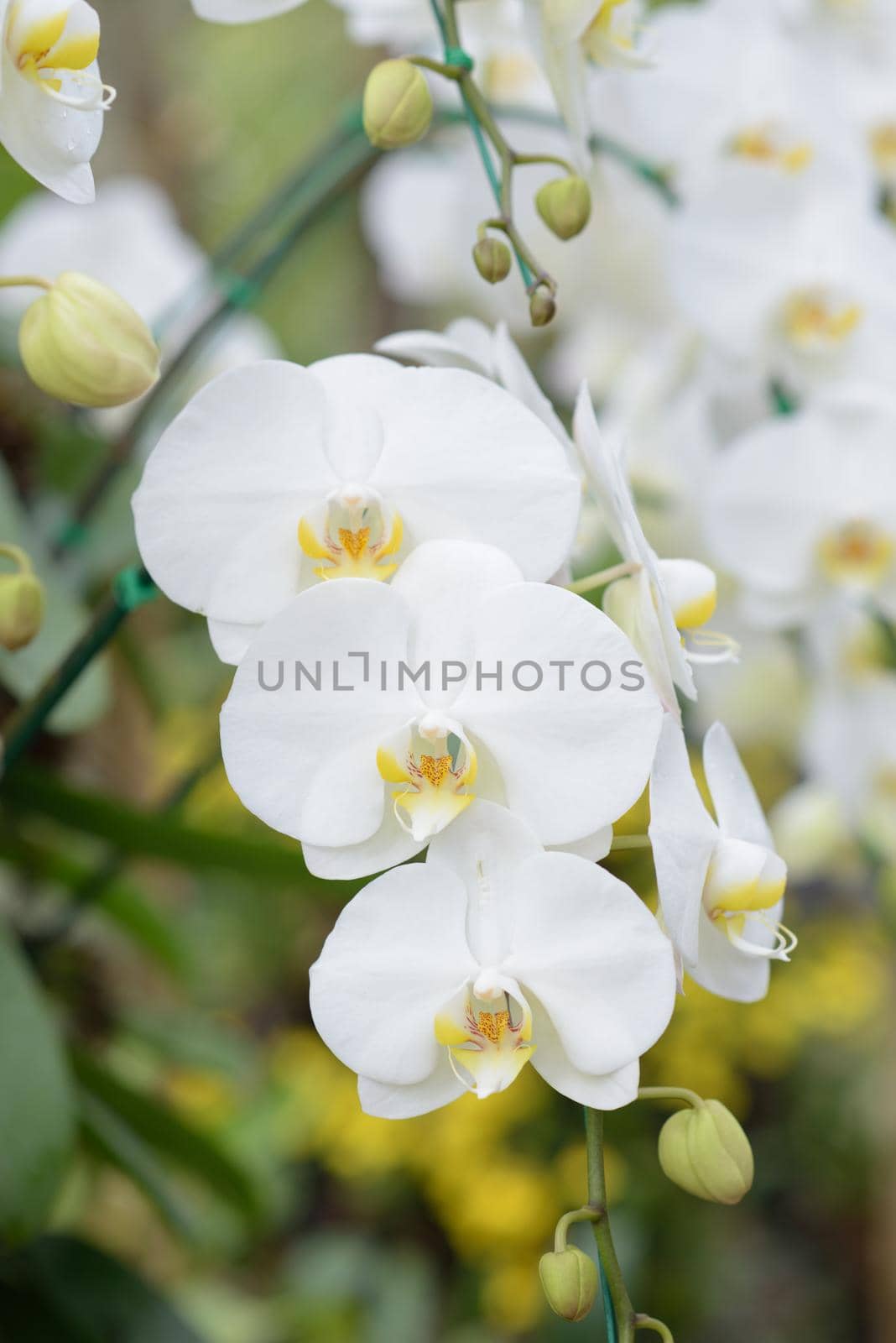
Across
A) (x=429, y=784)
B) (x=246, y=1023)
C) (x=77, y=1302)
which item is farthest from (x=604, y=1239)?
(x=246, y=1023)

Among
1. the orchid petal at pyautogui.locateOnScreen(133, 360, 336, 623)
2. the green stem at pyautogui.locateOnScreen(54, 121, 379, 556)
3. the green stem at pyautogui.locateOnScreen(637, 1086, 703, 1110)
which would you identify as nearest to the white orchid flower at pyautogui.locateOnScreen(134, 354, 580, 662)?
the orchid petal at pyautogui.locateOnScreen(133, 360, 336, 623)

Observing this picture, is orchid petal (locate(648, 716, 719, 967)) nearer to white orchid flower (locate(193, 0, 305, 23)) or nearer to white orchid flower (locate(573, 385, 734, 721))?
white orchid flower (locate(573, 385, 734, 721))

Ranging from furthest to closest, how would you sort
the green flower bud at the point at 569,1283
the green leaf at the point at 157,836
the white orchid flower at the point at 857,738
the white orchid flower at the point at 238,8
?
the white orchid flower at the point at 857,738 < the green leaf at the point at 157,836 < the white orchid flower at the point at 238,8 < the green flower bud at the point at 569,1283

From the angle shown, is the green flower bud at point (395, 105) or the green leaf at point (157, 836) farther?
the green leaf at point (157, 836)

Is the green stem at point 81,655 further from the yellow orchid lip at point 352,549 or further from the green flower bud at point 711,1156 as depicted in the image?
the green flower bud at point 711,1156

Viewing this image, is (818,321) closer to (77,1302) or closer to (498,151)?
(498,151)

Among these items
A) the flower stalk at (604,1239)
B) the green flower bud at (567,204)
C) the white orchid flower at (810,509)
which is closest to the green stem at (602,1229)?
the flower stalk at (604,1239)

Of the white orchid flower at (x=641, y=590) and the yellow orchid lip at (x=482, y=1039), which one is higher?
the white orchid flower at (x=641, y=590)

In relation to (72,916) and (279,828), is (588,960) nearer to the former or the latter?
(279,828)
